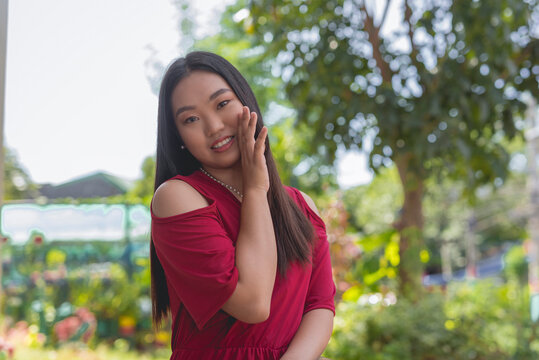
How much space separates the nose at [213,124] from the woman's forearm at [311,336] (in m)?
0.34

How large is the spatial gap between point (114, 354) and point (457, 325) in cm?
241

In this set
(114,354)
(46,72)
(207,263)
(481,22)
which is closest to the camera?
(207,263)

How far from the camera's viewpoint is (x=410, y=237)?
330cm

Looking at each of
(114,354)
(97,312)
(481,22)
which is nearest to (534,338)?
(481,22)

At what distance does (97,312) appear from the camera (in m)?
4.08

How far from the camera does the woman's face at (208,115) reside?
809 mm

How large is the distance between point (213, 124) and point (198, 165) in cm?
14

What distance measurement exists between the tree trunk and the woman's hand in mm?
2568

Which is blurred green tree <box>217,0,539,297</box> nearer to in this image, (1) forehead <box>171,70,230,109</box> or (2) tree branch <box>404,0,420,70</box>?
(2) tree branch <box>404,0,420,70</box>

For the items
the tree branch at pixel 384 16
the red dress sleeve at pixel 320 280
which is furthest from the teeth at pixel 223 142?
the tree branch at pixel 384 16

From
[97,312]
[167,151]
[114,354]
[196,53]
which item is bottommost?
[114,354]

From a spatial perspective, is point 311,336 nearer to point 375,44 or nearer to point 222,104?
point 222,104

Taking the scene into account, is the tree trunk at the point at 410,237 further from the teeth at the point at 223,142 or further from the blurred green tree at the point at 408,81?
the teeth at the point at 223,142

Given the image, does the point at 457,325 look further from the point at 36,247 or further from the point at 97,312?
the point at 36,247
